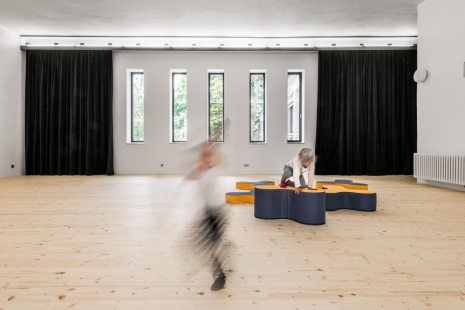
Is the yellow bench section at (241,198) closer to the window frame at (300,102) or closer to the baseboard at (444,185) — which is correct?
the baseboard at (444,185)

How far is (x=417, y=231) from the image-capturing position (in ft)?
10.6

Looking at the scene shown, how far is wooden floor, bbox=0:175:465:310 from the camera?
1805 millimetres

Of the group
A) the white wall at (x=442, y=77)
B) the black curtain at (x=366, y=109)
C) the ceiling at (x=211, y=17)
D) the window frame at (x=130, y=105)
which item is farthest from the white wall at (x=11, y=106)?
the white wall at (x=442, y=77)

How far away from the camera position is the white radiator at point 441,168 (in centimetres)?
582

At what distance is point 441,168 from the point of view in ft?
20.7

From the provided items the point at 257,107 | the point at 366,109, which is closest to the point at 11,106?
the point at 257,107

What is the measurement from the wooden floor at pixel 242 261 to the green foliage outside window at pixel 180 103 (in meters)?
5.52

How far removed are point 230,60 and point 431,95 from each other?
541 centimetres

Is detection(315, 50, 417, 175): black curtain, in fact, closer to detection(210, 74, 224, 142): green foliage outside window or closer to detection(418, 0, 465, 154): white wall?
detection(418, 0, 465, 154): white wall

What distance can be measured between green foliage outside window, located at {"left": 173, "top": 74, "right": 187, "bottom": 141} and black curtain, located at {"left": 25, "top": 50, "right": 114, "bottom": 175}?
6.35 ft

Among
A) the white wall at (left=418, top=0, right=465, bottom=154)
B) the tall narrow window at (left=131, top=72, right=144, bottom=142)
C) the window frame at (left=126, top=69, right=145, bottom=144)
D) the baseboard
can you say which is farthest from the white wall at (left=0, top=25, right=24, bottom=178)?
the baseboard

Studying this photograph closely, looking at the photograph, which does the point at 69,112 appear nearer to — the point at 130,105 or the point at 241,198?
the point at 130,105

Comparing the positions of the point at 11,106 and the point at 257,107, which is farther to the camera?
the point at 257,107

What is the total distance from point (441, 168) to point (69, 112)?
32.3 ft
